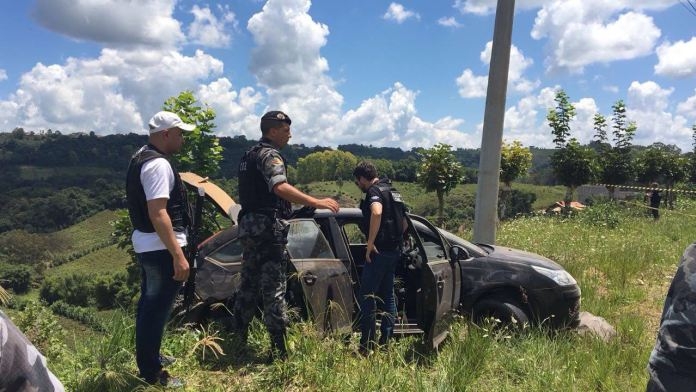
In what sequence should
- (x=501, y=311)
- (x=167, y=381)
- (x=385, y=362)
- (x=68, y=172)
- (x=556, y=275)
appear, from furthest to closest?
(x=68, y=172) < (x=556, y=275) < (x=501, y=311) < (x=385, y=362) < (x=167, y=381)

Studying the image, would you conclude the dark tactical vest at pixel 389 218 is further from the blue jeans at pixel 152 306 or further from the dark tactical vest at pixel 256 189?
the blue jeans at pixel 152 306

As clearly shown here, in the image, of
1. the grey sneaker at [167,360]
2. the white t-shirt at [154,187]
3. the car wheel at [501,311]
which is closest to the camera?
the white t-shirt at [154,187]

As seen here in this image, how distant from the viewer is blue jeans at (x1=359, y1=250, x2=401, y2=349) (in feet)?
14.1

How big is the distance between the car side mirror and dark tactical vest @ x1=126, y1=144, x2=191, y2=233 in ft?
9.74

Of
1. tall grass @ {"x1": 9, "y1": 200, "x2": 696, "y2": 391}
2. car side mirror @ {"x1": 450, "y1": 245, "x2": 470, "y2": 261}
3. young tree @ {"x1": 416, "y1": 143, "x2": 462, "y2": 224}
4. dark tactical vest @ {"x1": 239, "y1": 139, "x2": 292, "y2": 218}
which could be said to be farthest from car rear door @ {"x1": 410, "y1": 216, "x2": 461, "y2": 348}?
young tree @ {"x1": 416, "y1": 143, "x2": 462, "y2": 224}

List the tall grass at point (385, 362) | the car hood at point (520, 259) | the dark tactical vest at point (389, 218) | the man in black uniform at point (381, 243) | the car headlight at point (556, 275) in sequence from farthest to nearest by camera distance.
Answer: the car hood at point (520, 259) < the car headlight at point (556, 275) < the dark tactical vest at point (389, 218) < the man in black uniform at point (381, 243) < the tall grass at point (385, 362)

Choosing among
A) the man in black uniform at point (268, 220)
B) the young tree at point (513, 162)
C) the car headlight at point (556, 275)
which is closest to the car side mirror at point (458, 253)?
the car headlight at point (556, 275)

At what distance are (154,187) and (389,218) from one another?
212 cm

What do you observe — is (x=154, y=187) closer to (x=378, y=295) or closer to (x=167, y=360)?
(x=167, y=360)

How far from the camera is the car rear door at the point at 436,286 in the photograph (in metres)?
4.43

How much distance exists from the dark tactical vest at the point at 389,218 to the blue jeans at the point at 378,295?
0.29 feet

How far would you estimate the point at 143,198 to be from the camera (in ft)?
10.7

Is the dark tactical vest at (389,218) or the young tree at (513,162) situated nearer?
the dark tactical vest at (389,218)

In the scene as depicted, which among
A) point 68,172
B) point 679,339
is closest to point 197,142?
point 679,339
